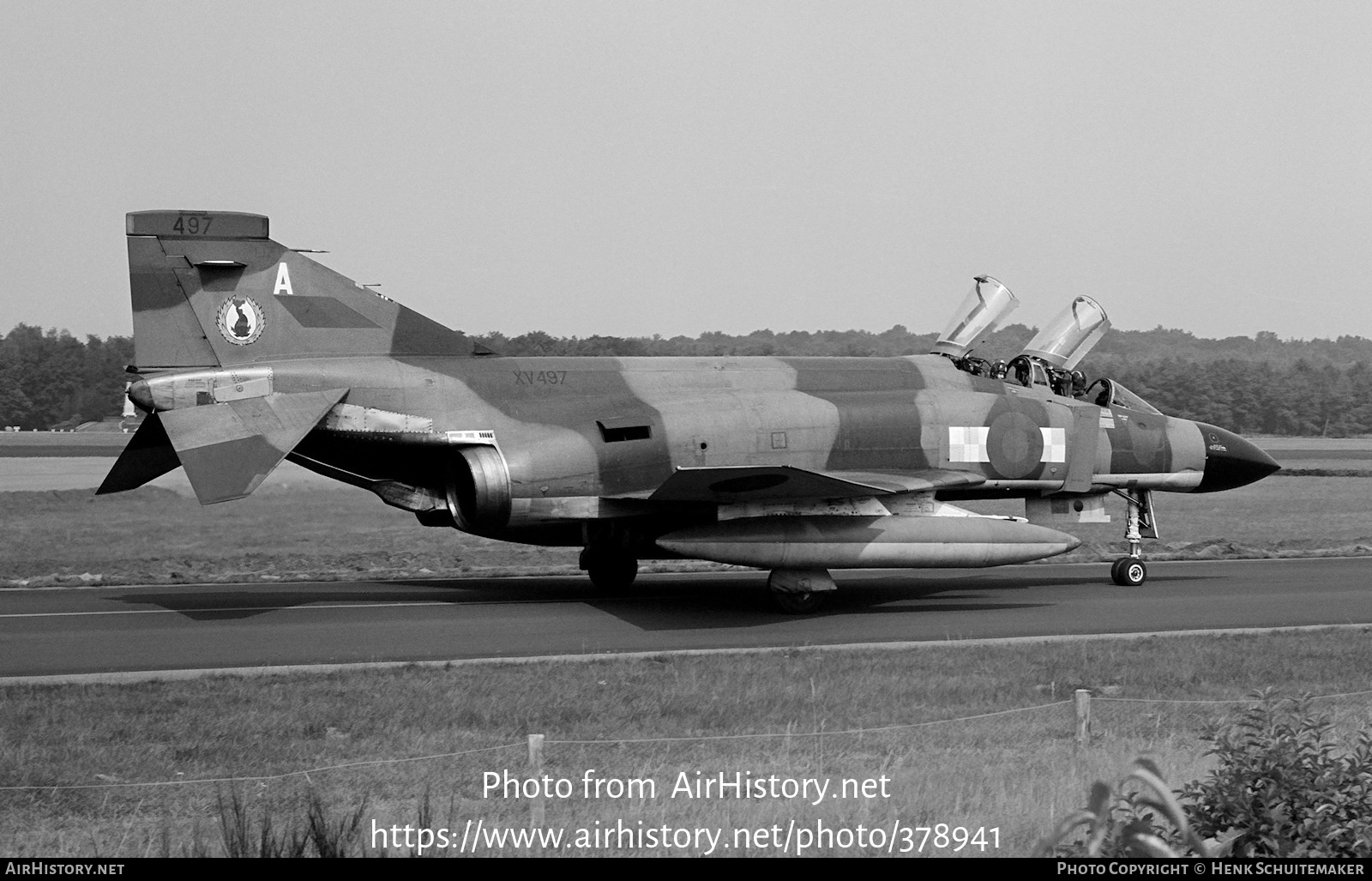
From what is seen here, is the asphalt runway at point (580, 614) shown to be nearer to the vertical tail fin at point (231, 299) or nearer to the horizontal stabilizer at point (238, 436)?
the horizontal stabilizer at point (238, 436)

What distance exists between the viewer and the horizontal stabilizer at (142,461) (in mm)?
17016

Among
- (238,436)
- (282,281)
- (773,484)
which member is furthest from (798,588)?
(282,281)

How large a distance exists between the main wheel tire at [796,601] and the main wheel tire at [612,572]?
9.04 feet

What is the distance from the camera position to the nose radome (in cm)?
2019

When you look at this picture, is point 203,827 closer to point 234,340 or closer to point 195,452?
point 195,452

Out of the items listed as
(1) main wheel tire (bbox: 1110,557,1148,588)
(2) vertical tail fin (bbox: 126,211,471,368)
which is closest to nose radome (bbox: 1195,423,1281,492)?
(1) main wheel tire (bbox: 1110,557,1148,588)

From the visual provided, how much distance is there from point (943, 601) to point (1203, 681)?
584 centimetres

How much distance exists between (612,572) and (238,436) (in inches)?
232

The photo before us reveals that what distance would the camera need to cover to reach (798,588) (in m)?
16.6

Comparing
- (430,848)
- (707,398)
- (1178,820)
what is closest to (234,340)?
(707,398)

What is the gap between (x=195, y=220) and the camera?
53.5 ft

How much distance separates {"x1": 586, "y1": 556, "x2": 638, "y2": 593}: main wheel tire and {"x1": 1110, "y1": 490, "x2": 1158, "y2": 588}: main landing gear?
7.19 metres

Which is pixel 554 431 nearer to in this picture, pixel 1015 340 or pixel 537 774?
pixel 537 774

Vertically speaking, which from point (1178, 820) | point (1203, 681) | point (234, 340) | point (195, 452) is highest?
point (234, 340)
